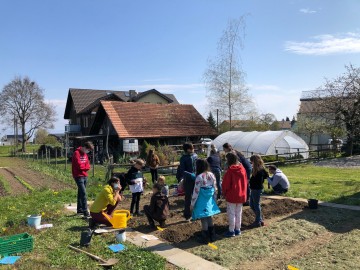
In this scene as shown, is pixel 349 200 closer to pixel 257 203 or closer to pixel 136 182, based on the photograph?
pixel 257 203

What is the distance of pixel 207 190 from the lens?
692 cm

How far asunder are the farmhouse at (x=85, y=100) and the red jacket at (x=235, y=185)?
39.4m

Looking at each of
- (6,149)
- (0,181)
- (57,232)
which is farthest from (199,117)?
(6,149)

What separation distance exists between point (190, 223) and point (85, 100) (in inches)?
1794

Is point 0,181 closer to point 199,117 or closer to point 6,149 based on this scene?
point 199,117

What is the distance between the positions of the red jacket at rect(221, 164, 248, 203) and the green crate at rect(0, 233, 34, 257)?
384 cm

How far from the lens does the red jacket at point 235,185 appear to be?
689 cm

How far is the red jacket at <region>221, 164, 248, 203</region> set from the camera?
22.6 ft

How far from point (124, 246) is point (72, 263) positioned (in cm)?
106

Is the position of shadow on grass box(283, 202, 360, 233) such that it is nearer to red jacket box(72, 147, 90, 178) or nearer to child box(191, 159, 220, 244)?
child box(191, 159, 220, 244)

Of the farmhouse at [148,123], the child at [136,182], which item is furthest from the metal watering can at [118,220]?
the farmhouse at [148,123]

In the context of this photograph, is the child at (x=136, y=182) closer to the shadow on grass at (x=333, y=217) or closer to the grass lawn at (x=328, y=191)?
the shadow on grass at (x=333, y=217)

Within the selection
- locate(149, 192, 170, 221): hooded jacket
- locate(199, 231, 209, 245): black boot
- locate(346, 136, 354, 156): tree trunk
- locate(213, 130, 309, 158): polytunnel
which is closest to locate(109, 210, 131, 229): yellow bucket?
locate(149, 192, 170, 221): hooded jacket

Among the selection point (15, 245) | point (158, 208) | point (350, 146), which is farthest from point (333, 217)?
point (350, 146)
